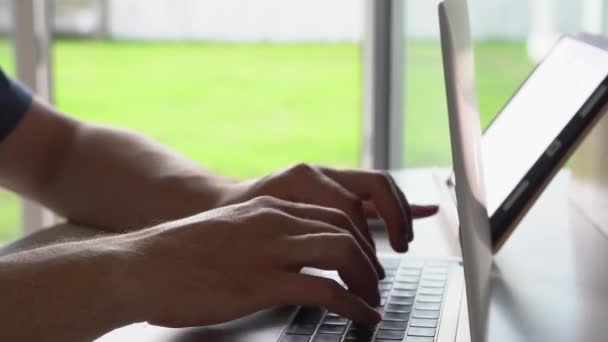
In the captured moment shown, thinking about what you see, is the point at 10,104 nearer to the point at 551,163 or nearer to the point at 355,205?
the point at 355,205

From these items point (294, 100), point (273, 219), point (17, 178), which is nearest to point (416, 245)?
point (273, 219)

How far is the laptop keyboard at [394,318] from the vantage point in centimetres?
69

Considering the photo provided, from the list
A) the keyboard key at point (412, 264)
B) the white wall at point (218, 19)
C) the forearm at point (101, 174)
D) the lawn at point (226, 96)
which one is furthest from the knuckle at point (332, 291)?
the lawn at point (226, 96)

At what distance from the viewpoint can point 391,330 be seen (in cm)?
70

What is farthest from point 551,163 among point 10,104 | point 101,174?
point 10,104

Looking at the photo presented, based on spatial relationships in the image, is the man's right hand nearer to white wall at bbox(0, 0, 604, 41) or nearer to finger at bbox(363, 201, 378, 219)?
finger at bbox(363, 201, 378, 219)

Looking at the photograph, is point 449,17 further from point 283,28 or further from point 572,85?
point 283,28

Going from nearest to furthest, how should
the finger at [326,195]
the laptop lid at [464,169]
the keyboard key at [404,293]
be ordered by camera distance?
the laptop lid at [464,169], the keyboard key at [404,293], the finger at [326,195]

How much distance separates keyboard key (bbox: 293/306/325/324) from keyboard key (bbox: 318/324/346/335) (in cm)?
1

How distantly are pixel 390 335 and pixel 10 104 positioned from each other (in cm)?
73

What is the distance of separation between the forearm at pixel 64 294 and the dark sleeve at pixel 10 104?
1.86 feet

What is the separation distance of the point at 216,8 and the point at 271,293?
688 cm

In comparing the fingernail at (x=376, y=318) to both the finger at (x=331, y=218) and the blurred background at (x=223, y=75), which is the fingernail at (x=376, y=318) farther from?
the blurred background at (x=223, y=75)

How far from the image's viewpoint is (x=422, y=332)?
70 centimetres
